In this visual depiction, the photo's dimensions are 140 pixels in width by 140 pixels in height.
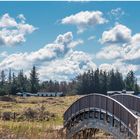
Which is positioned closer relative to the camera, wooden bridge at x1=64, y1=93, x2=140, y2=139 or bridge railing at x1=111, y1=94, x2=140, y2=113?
wooden bridge at x1=64, y1=93, x2=140, y2=139

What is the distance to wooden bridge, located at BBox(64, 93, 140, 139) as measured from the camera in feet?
69.3

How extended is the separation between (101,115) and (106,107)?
6.77 ft

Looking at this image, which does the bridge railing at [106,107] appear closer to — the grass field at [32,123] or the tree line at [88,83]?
the grass field at [32,123]

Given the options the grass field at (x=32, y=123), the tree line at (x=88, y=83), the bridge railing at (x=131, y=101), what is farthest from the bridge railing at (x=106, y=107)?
the tree line at (x=88, y=83)

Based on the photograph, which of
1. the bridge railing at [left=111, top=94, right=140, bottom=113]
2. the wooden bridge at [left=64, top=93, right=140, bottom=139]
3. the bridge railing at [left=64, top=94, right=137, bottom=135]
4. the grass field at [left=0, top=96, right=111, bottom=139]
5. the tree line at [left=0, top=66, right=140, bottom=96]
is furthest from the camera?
the tree line at [left=0, top=66, right=140, bottom=96]

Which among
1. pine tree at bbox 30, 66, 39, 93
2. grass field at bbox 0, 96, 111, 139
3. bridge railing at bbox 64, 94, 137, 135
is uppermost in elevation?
pine tree at bbox 30, 66, 39, 93

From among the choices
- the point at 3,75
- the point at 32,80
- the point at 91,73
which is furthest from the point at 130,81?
the point at 3,75

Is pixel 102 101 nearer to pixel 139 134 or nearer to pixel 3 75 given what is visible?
pixel 139 134

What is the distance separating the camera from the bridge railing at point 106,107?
1945 cm

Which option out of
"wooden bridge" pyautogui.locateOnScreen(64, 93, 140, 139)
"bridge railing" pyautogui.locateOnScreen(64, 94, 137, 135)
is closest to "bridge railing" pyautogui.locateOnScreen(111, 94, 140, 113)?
"wooden bridge" pyautogui.locateOnScreen(64, 93, 140, 139)

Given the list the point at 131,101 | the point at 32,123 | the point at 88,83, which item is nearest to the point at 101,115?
the point at 131,101

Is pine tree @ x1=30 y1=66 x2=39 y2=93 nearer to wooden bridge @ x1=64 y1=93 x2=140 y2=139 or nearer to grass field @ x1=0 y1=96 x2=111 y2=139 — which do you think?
grass field @ x1=0 y1=96 x2=111 y2=139

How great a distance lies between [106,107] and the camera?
2391 cm

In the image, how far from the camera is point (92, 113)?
90.5 feet
